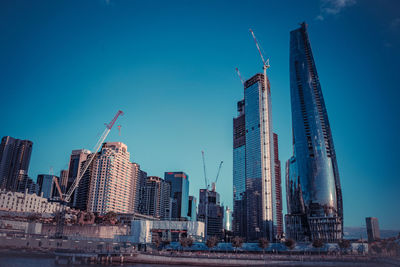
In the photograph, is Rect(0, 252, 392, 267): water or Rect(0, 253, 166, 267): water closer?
Rect(0, 252, 392, 267): water

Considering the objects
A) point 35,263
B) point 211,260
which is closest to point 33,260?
point 35,263

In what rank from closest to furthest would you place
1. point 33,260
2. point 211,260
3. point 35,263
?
1. point 35,263
2. point 211,260
3. point 33,260

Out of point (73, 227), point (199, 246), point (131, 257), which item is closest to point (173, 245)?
point (199, 246)

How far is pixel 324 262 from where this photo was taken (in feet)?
441

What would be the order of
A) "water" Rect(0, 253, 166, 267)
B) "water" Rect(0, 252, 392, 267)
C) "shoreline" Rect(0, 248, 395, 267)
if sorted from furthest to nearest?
"shoreline" Rect(0, 248, 395, 267) < "water" Rect(0, 253, 166, 267) < "water" Rect(0, 252, 392, 267)

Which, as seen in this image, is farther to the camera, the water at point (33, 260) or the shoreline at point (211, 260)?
the shoreline at point (211, 260)

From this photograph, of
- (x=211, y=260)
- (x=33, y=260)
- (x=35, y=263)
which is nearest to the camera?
(x=35, y=263)

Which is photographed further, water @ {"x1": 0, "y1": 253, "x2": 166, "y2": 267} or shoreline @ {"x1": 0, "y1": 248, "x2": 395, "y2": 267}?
shoreline @ {"x1": 0, "y1": 248, "x2": 395, "y2": 267}

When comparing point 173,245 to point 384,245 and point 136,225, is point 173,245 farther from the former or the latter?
point 384,245

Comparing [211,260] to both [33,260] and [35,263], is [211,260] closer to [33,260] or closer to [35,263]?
[35,263]

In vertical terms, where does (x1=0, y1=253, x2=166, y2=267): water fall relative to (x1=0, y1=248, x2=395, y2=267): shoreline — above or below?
below

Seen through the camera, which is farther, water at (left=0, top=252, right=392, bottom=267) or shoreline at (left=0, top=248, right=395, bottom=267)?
shoreline at (left=0, top=248, right=395, bottom=267)

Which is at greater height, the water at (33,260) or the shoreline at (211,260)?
the shoreline at (211,260)

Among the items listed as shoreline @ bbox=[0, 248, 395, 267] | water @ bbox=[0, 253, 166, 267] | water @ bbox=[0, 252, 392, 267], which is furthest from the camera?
shoreline @ bbox=[0, 248, 395, 267]
